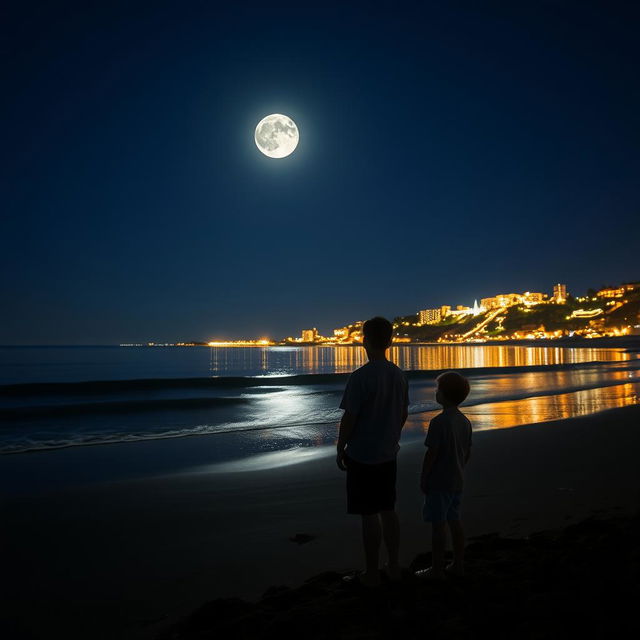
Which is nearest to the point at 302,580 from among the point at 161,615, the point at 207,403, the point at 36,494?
the point at 161,615

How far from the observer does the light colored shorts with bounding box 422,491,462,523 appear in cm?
333

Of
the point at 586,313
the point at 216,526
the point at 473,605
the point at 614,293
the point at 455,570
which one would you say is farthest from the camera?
the point at 614,293

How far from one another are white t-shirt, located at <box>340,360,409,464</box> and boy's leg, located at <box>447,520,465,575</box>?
648 mm

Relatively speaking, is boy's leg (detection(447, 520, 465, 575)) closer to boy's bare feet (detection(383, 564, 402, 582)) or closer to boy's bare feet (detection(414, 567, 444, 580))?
boy's bare feet (detection(414, 567, 444, 580))

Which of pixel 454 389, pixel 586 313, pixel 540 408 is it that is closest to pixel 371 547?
pixel 454 389

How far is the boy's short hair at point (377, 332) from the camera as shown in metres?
3.44

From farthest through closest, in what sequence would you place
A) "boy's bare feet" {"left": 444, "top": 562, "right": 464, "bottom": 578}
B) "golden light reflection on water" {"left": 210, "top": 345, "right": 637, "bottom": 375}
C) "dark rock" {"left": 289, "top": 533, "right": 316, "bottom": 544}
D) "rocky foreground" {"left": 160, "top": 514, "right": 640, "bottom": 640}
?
"golden light reflection on water" {"left": 210, "top": 345, "right": 637, "bottom": 375} < "dark rock" {"left": 289, "top": 533, "right": 316, "bottom": 544} < "boy's bare feet" {"left": 444, "top": 562, "right": 464, "bottom": 578} < "rocky foreground" {"left": 160, "top": 514, "right": 640, "bottom": 640}

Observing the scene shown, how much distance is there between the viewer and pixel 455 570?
10.6 ft

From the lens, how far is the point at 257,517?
5008 mm

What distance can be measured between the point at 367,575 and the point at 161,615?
1348mm

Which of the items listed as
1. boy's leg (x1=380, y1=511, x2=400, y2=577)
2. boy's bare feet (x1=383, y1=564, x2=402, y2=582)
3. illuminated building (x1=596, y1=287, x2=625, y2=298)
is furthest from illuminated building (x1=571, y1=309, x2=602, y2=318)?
boy's bare feet (x1=383, y1=564, x2=402, y2=582)

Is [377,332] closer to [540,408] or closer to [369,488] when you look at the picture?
[369,488]

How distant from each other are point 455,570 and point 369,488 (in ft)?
2.61

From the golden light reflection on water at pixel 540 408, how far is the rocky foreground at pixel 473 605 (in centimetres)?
802
